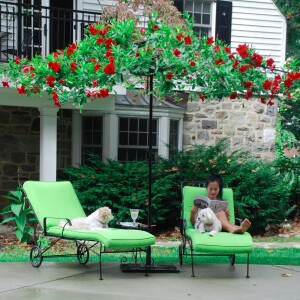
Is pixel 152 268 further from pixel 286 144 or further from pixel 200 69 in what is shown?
pixel 286 144

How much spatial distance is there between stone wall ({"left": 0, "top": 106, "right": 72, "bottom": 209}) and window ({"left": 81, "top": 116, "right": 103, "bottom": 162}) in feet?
3.33

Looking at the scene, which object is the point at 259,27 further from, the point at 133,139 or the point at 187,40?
the point at 187,40

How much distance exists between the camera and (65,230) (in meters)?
6.94

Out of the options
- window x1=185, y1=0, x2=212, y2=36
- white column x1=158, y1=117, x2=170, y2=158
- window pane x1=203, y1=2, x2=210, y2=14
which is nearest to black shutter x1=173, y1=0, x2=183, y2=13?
window x1=185, y1=0, x2=212, y2=36

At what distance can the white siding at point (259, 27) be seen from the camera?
47.9 ft

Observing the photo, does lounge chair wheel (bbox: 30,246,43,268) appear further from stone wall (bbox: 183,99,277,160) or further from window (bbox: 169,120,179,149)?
stone wall (bbox: 183,99,277,160)

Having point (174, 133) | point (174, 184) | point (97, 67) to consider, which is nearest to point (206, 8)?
point (174, 133)

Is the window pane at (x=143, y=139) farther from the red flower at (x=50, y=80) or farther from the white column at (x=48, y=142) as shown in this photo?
the red flower at (x=50, y=80)

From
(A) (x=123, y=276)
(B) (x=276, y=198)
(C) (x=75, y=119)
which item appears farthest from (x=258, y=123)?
(A) (x=123, y=276)

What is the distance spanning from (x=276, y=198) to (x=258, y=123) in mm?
2409

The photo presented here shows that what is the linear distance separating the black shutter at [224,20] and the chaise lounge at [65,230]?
746 centimetres

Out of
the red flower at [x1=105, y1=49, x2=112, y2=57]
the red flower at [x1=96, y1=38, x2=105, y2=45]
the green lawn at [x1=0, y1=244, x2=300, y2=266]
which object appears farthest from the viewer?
the green lawn at [x1=0, y1=244, x2=300, y2=266]

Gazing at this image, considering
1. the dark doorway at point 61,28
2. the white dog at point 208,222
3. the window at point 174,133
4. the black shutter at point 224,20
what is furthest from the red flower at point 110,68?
the black shutter at point 224,20

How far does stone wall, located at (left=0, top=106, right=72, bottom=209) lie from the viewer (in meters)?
13.1
